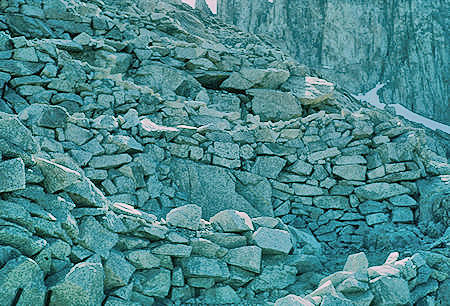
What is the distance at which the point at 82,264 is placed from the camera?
4.30 metres

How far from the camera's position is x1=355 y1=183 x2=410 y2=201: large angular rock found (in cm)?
938

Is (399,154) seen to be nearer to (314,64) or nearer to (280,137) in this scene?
(280,137)

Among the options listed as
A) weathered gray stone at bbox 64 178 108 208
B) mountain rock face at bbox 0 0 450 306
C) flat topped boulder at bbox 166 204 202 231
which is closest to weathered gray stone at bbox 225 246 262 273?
mountain rock face at bbox 0 0 450 306

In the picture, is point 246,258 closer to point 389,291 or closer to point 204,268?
point 204,268

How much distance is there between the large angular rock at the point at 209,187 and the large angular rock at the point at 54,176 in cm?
393

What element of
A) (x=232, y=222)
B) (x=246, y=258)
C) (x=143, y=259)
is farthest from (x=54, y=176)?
(x=246, y=258)

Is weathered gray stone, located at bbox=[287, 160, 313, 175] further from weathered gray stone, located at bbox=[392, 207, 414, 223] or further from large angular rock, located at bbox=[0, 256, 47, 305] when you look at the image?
large angular rock, located at bbox=[0, 256, 47, 305]

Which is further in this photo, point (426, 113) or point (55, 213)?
point (426, 113)

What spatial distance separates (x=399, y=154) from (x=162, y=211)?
577 cm

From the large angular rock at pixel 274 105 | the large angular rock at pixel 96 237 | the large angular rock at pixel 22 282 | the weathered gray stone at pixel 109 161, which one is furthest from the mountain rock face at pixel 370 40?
the large angular rock at pixel 22 282

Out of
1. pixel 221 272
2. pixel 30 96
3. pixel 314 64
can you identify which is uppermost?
pixel 314 64

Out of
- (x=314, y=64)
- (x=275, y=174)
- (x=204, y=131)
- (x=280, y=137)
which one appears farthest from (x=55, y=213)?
(x=314, y=64)

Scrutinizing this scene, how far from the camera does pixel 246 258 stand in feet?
19.9

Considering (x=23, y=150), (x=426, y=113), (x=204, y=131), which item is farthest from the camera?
(x=426, y=113)
